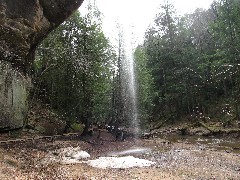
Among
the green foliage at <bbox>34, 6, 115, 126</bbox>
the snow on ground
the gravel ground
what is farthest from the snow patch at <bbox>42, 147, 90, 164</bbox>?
the green foliage at <bbox>34, 6, 115, 126</bbox>

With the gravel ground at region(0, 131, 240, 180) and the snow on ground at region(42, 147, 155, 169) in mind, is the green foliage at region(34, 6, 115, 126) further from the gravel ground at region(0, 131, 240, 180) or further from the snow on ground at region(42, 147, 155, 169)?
the snow on ground at region(42, 147, 155, 169)

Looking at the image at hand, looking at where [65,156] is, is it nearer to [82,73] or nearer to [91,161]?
[91,161]

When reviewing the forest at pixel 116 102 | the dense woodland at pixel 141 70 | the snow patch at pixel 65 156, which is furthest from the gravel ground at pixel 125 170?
the dense woodland at pixel 141 70

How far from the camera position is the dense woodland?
86.2 feet

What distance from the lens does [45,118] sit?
2739 centimetres

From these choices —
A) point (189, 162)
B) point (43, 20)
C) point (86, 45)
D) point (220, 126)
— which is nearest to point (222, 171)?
point (189, 162)

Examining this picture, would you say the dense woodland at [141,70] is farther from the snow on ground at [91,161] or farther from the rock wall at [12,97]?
the snow on ground at [91,161]

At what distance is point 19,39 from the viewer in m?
17.6

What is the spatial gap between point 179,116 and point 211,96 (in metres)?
5.42

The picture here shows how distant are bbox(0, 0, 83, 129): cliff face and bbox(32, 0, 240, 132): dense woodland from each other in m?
1.32

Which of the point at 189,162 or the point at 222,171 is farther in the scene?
the point at 189,162

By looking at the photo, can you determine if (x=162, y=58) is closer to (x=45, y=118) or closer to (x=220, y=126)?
(x=220, y=126)

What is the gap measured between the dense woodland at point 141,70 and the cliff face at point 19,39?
1.32m

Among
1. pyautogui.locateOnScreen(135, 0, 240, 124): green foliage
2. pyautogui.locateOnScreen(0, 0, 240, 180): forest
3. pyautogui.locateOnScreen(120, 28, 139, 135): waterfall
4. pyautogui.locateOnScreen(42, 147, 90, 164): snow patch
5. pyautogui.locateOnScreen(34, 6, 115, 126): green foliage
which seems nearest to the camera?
pyautogui.locateOnScreen(0, 0, 240, 180): forest
